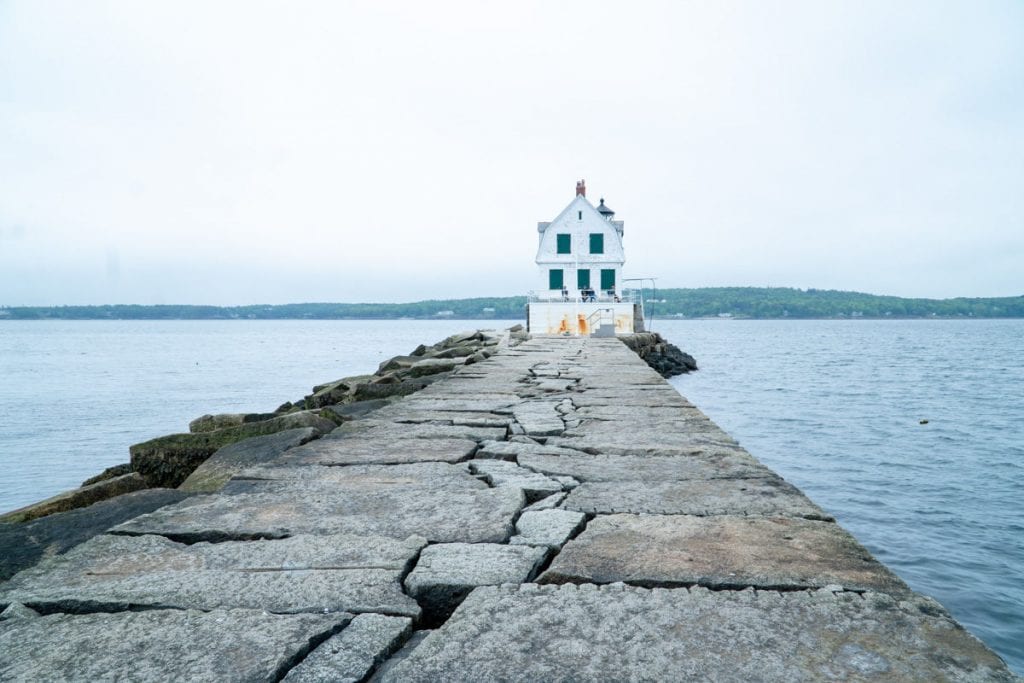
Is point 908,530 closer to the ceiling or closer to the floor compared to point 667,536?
closer to the floor

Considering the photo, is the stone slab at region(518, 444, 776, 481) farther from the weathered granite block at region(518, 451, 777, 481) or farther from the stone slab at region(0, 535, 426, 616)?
the stone slab at region(0, 535, 426, 616)

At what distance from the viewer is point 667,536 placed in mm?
2297

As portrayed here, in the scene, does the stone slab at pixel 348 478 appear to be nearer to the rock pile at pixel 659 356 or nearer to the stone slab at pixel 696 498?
the stone slab at pixel 696 498

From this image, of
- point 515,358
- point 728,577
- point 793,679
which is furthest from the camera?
point 515,358

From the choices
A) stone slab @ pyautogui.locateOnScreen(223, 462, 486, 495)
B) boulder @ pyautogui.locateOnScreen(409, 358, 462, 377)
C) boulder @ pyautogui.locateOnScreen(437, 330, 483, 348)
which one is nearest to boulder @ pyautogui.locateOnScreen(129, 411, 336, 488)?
stone slab @ pyautogui.locateOnScreen(223, 462, 486, 495)

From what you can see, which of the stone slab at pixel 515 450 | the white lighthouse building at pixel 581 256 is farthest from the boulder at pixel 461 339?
the stone slab at pixel 515 450

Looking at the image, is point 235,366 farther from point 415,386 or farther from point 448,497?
point 448,497

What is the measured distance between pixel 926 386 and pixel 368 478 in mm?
24952

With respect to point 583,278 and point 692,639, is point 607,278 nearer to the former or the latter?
point 583,278

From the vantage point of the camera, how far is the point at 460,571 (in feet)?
6.53

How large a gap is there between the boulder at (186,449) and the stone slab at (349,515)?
162 centimetres

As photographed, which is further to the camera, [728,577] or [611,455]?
[611,455]

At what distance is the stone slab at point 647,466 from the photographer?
3.18m

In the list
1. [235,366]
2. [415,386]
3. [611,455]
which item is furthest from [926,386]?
[235,366]
